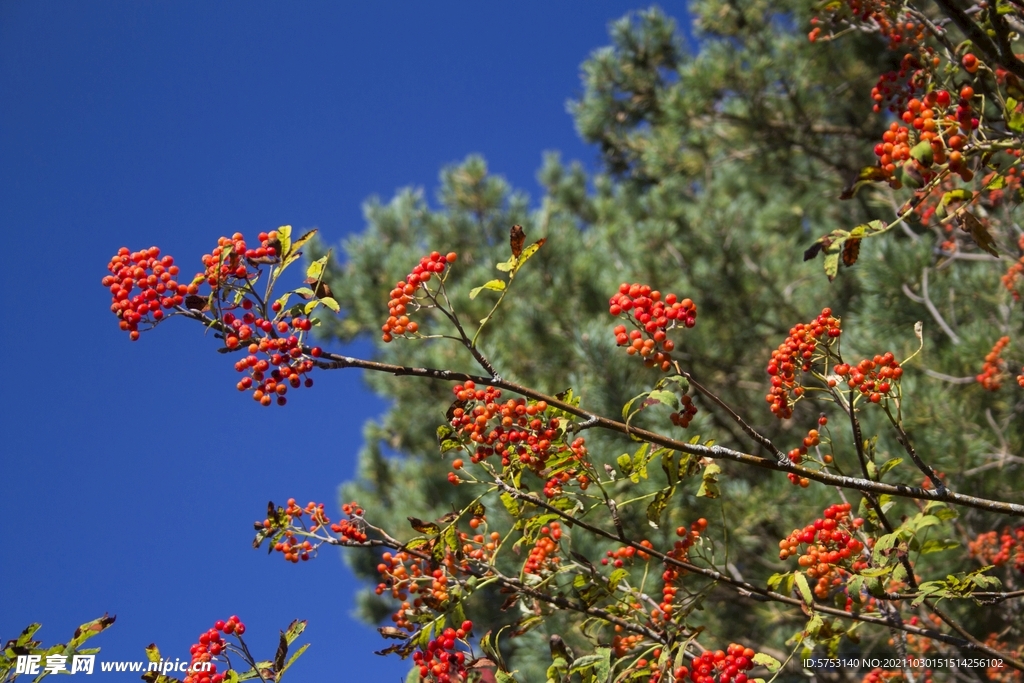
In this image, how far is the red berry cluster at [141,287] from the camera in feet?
4.29

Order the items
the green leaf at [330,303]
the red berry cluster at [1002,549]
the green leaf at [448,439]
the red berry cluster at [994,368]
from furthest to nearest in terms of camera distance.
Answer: the red berry cluster at [994,368]
the red berry cluster at [1002,549]
the green leaf at [448,439]
the green leaf at [330,303]

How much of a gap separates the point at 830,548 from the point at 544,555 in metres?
0.61

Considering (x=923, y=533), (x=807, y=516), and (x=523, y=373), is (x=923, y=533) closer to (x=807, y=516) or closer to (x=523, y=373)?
(x=807, y=516)

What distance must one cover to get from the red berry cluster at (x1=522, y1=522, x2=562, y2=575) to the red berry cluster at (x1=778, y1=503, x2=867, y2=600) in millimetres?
490

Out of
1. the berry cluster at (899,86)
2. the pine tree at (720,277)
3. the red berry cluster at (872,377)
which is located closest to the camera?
the red berry cluster at (872,377)

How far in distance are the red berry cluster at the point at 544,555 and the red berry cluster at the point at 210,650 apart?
63cm

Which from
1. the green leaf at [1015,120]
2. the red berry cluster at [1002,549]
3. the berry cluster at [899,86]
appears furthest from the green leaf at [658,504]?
the red berry cluster at [1002,549]

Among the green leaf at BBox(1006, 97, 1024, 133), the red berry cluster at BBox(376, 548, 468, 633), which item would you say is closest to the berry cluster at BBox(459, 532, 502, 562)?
the red berry cluster at BBox(376, 548, 468, 633)

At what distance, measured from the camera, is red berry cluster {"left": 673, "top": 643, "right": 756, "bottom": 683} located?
1438 millimetres

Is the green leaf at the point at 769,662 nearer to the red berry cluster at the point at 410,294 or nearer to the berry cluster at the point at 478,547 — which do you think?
the berry cluster at the point at 478,547

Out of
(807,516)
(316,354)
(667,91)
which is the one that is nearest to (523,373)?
Result: (807,516)

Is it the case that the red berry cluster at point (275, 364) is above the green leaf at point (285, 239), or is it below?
below

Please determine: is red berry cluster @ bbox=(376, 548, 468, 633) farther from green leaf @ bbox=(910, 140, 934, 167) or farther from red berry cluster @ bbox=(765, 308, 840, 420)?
green leaf @ bbox=(910, 140, 934, 167)

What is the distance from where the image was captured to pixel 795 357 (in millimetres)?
1565
